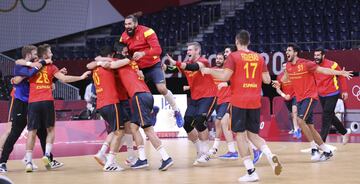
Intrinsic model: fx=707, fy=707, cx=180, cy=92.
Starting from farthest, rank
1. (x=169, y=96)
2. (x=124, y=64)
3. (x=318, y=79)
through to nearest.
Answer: (x=318, y=79) < (x=169, y=96) < (x=124, y=64)

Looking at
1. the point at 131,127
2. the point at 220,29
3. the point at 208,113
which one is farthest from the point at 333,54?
the point at 131,127

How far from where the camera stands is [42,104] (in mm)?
11766

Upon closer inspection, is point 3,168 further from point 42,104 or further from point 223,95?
point 223,95

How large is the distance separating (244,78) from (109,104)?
257 cm

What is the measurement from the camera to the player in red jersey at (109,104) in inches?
454

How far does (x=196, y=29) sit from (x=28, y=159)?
1981 cm

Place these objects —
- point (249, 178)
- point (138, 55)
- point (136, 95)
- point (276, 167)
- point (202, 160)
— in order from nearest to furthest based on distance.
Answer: point (249, 178)
point (276, 167)
point (138, 55)
point (136, 95)
point (202, 160)

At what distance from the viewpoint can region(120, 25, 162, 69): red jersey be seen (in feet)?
38.3

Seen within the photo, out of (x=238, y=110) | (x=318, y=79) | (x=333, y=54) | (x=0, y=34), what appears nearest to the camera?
(x=238, y=110)

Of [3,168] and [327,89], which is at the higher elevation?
[327,89]

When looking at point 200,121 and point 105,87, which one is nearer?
point 105,87

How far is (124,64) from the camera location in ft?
37.3

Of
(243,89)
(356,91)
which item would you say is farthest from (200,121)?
(356,91)

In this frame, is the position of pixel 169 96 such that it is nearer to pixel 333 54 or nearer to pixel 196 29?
pixel 333 54
